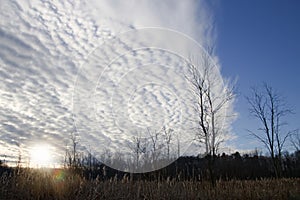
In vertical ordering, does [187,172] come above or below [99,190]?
above

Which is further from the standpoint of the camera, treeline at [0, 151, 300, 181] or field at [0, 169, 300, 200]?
treeline at [0, 151, 300, 181]

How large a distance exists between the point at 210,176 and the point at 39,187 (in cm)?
807

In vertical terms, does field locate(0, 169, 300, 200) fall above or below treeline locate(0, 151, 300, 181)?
below

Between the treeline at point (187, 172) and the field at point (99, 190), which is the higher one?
the treeline at point (187, 172)

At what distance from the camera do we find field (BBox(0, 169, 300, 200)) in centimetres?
782

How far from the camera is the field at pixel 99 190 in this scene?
7816 millimetres

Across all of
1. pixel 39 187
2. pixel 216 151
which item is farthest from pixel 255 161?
pixel 39 187

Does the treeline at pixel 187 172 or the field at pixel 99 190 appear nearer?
the field at pixel 99 190

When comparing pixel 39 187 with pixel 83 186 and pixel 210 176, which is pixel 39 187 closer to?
pixel 83 186

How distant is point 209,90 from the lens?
15.8 meters

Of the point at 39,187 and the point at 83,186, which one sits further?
the point at 83,186

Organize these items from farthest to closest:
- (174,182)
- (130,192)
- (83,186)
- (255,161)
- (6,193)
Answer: (255,161) → (174,182) → (130,192) → (83,186) → (6,193)

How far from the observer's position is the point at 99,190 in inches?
358

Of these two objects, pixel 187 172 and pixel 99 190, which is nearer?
pixel 99 190
